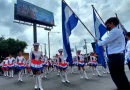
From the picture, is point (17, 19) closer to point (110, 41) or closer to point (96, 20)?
point (96, 20)

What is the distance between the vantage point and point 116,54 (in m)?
4.78

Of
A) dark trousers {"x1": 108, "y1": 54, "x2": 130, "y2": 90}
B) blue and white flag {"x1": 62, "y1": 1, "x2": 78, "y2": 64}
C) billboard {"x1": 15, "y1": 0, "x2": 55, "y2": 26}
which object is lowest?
dark trousers {"x1": 108, "y1": 54, "x2": 130, "y2": 90}

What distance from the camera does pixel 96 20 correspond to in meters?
10.8

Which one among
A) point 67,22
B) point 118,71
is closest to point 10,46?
point 67,22

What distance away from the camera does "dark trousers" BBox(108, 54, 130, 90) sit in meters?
4.52

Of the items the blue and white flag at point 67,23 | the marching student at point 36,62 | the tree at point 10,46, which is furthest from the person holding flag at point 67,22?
the tree at point 10,46

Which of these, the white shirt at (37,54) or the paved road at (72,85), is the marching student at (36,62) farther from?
the paved road at (72,85)

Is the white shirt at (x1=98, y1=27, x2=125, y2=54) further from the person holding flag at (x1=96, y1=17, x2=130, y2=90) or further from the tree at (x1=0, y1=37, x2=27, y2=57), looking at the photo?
the tree at (x1=0, y1=37, x2=27, y2=57)

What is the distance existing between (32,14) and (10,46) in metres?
8.36

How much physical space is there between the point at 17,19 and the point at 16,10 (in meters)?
1.93

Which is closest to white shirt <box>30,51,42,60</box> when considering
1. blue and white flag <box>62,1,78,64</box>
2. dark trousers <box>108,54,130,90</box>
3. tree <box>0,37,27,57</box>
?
blue and white flag <box>62,1,78,64</box>

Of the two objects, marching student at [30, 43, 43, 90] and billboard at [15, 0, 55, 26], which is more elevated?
billboard at [15, 0, 55, 26]

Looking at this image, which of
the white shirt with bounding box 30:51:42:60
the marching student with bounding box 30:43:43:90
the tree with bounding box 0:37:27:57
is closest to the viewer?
the marching student with bounding box 30:43:43:90

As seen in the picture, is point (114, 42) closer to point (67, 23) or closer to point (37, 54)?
point (67, 23)
